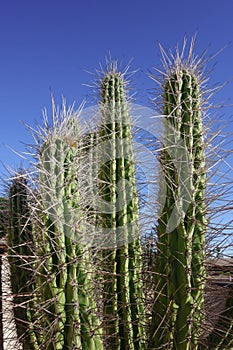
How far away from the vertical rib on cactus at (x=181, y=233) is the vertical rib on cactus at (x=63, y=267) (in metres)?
0.26

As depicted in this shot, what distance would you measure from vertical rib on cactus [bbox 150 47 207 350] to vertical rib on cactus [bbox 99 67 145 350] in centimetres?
21

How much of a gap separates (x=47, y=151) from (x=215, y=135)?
683mm

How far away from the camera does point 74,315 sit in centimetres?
148

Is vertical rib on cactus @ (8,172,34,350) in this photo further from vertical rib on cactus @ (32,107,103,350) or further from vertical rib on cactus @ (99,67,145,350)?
vertical rib on cactus @ (32,107,103,350)

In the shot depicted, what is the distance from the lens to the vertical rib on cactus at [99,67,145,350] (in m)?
1.92

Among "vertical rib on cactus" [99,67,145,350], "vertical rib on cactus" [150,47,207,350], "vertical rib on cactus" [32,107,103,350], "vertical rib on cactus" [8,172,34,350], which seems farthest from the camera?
"vertical rib on cactus" [8,172,34,350]

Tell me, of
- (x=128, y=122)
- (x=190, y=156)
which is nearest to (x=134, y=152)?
(x=128, y=122)

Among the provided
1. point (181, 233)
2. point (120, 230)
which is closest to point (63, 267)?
point (181, 233)

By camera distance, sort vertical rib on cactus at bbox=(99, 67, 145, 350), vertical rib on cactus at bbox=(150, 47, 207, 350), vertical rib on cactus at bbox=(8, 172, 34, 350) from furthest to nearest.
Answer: vertical rib on cactus at bbox=(8, 172, 34, 350) < vertical rib on cactus at bbox=(99, 67, 145, 350) < vertical rib on cactus at bbox=(150, 47, 207, 350)

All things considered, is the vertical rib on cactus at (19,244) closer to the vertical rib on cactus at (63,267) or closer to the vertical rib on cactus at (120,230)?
the vertical rib on cactus at (120,230)

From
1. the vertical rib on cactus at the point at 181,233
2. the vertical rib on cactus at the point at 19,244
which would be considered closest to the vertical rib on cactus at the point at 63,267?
the vertical rib on cactus at the point at 181,233

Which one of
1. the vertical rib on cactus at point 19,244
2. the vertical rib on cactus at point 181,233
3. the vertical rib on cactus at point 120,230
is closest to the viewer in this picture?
the vertical rib on cactus at point 181,233

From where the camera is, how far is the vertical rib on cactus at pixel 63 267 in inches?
58.4

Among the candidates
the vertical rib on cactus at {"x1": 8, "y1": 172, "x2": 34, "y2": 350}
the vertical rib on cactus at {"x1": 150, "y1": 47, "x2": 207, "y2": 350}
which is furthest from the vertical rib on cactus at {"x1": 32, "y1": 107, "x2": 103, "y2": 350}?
the vertical rib on cactus at {"x1": 8, "y1": 172, "x2": 34, "y2": 350}
